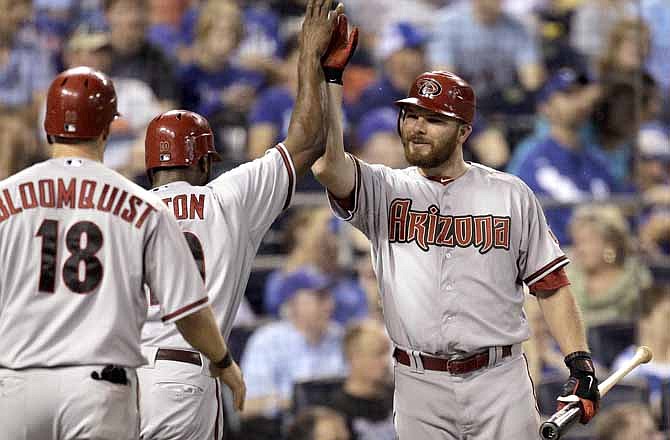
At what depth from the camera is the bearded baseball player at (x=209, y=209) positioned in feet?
10.9

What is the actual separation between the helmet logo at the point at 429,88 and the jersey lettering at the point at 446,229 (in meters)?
0.37

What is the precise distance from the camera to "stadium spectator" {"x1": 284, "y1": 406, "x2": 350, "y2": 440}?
20.3 feet

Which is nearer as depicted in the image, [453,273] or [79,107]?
[79,107]

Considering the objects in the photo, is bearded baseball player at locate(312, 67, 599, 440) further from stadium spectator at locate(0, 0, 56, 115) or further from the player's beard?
stadium spectator at locate(0, 0, 56, 115)

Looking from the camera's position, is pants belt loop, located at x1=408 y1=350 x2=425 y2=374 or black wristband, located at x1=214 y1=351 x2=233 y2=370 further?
pants belt loop, located at x1=408 y1=350 x2=425 y2=374

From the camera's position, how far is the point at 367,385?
638 cm

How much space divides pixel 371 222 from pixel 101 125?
1.16 meters

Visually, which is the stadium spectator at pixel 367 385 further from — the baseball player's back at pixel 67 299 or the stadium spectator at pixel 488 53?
the baseball player's back at pixel 67 299

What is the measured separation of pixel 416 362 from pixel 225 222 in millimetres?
801

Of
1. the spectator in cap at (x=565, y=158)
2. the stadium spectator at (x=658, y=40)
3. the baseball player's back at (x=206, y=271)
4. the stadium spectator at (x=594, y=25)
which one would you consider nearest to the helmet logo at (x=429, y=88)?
the baseball player's back at (x=206, y=271)

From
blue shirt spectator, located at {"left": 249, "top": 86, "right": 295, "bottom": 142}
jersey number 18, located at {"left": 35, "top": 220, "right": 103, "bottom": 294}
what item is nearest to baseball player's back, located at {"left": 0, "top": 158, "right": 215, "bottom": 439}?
jersey number 18, located at {"left": 35, "top": 220, "right": 103, "bottom": 294}

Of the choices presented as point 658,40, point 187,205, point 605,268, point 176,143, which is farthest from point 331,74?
point 658,40

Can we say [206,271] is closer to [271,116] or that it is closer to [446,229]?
[446,229]

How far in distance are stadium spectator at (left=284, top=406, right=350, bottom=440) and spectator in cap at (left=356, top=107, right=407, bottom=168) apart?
1559 mm
